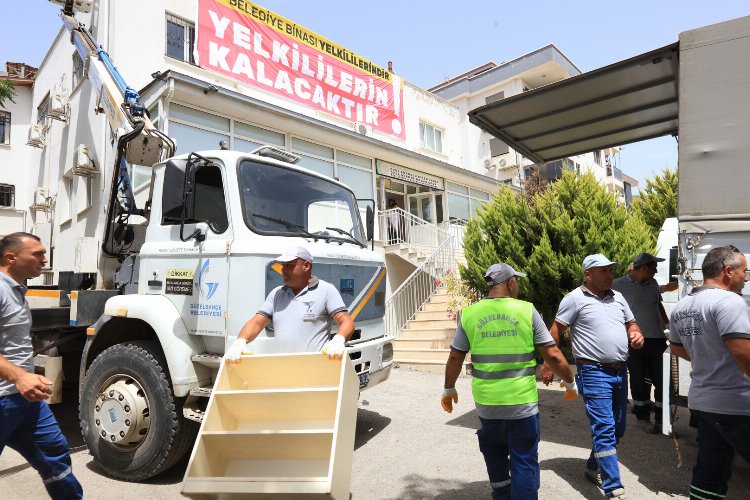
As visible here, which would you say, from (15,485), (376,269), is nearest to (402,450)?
(376,269)

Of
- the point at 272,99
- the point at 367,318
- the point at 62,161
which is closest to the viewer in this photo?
the point at 367,318

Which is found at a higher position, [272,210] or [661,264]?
[272,210]

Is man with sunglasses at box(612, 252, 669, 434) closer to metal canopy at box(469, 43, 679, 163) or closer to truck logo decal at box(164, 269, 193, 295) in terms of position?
metal canopy at box(469, 43, 679, 163)

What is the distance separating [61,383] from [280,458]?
303 cm

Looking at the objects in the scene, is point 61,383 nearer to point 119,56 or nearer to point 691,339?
point 691,339

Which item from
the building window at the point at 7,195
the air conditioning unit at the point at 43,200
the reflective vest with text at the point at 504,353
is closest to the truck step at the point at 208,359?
the reflective vest with text at the point at 504,353

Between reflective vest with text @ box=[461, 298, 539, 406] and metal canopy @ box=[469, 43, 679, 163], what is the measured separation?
2673 mm

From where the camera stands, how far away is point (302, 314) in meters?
3.19

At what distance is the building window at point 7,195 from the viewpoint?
17469mm

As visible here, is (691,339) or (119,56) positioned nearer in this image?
(691,339)

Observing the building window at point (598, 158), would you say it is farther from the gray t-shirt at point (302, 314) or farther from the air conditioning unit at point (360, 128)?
the gray t-shirt at point (302, 314)

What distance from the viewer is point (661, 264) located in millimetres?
6344

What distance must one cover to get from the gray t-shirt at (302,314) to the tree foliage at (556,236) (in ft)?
16.6

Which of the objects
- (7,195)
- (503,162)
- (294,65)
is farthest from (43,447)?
(503,162)
